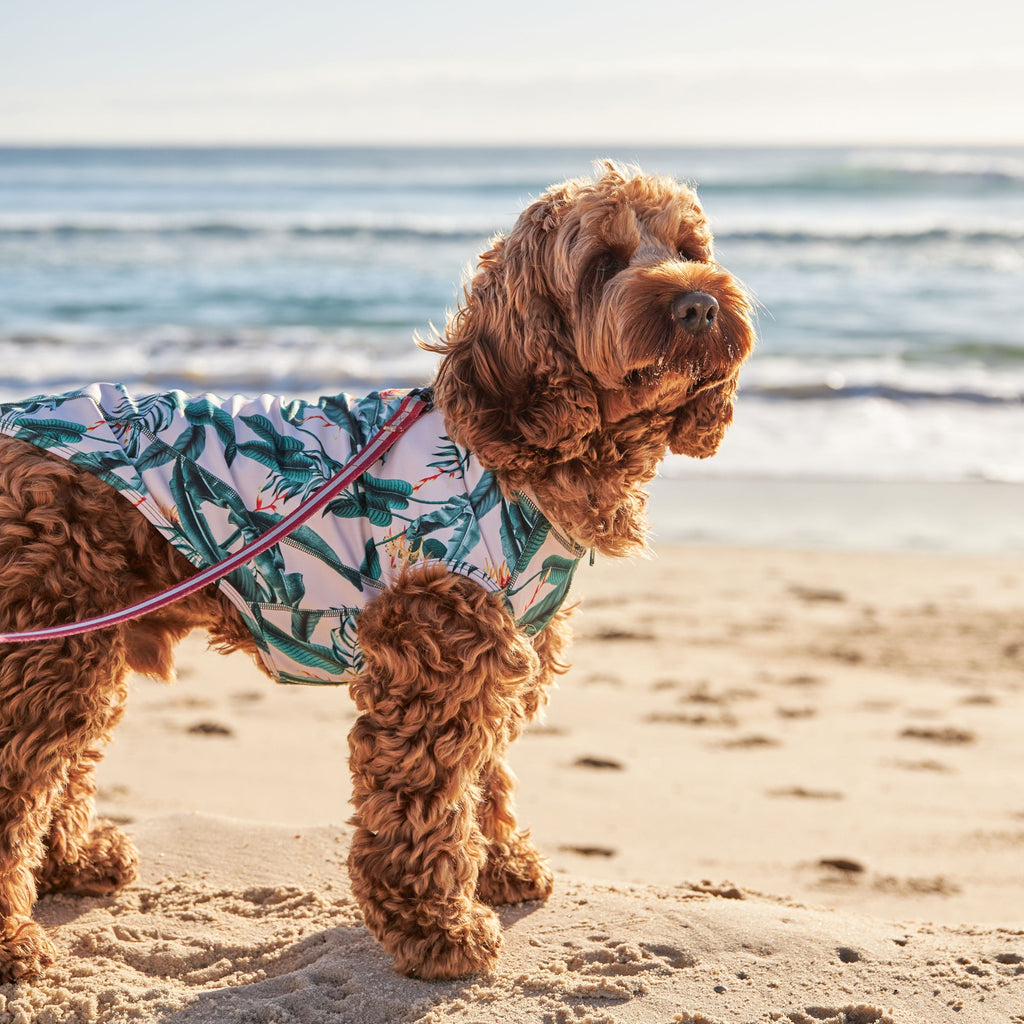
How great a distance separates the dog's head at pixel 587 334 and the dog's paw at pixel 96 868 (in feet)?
5.82

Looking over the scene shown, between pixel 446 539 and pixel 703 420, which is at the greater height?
pixel 703 420

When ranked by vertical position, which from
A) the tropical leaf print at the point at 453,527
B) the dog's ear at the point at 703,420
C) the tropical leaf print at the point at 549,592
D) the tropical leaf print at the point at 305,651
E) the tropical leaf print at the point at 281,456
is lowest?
the tropical leaf print at the point at 305,651

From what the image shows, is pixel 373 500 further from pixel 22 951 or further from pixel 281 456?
pixel 22 951

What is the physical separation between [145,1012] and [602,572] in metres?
4.60

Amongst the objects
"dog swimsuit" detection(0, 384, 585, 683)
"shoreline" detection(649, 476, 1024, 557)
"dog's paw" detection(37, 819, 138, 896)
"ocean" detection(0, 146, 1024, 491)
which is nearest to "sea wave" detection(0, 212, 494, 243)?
"ocean" detection(0, 146, 1024, 491)

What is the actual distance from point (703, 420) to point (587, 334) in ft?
1.37

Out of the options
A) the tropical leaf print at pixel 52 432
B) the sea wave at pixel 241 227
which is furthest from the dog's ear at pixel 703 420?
the sea wave at pixel 241 227

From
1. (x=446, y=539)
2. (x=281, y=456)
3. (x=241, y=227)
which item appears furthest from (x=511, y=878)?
(x=241, y=227)

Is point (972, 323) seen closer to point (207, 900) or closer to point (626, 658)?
point (626, 658)

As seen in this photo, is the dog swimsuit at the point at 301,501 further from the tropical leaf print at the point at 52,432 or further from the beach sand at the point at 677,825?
the beach sand at the point at 677,825

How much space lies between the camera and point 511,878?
3.20 metres

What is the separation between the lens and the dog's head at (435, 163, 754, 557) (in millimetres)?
2418

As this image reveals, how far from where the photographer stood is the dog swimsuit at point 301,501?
2.60 metres

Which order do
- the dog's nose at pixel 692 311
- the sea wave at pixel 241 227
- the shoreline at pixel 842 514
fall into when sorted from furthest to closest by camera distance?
the sea wave at pixel 241 227 → the shoreline at pixel 842 514 → the dog's nose at pixel 692 311
